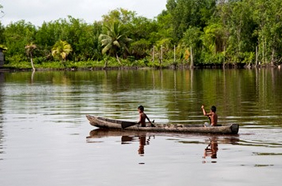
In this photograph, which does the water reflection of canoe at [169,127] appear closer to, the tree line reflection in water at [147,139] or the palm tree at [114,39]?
the tree line reflection in water at [147,139]

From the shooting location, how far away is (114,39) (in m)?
104

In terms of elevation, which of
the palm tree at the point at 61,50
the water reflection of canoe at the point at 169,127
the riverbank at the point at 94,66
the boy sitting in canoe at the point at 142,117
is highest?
the palm tree at the point at 61,50

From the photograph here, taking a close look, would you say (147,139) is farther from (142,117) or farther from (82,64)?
(82,64)

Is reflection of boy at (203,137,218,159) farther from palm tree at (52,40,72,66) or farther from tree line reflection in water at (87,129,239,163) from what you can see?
palm tree at (52,40,72,66)

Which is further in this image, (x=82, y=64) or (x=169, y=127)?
(x=82, y=64)

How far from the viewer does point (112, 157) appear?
18219mm

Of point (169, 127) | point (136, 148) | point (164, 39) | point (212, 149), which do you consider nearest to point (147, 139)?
point (169, 127)

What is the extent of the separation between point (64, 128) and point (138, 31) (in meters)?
93.2

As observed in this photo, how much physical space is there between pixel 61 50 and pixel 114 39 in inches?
402

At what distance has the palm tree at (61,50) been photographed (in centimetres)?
10594

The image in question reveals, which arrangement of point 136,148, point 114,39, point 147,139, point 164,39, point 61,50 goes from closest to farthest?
point 136,148 < point 147,139 < point 114,39 < point 61,50 < point 164,39

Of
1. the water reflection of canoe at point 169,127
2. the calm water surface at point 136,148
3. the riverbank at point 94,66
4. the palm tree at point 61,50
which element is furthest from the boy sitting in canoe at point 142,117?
the palm tree at point 61,50

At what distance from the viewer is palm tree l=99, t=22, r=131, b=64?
102938mm

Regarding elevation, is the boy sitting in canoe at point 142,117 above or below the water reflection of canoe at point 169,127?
above
